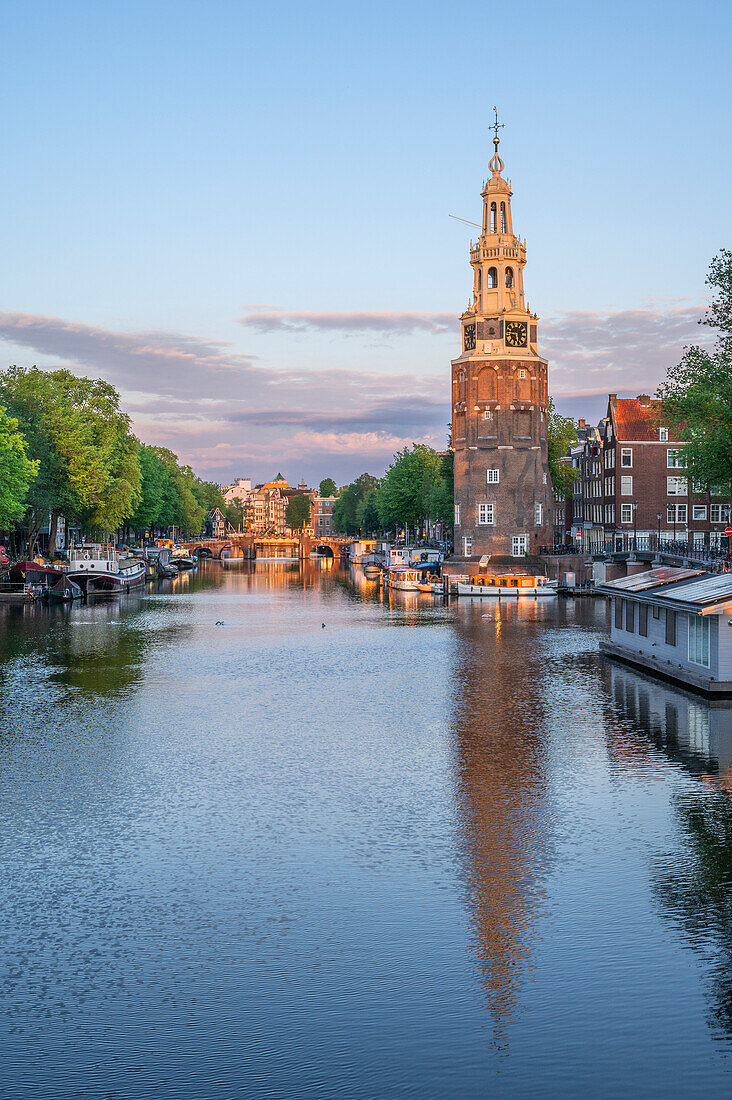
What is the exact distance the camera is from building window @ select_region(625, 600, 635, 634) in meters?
54.6

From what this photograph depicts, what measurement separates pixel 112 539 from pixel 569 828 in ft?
441

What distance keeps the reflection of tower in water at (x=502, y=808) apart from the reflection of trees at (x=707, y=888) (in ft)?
8.65

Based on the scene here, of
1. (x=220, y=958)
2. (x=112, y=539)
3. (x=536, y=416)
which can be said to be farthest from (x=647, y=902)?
(x=112, y=539)

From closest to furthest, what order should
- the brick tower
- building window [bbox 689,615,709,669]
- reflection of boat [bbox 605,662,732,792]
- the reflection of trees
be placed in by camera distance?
the reflection of trees, reflection of boat [bbox 605,662,732,792], building window [bbox 689,615,709,669], the brick tower

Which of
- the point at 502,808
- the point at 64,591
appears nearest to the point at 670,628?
the point at 502,808

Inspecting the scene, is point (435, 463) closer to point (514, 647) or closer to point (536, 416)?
point (536, 416)

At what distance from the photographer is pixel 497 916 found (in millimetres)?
19375

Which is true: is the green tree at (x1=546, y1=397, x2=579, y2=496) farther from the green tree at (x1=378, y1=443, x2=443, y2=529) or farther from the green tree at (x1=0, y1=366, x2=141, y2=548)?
the green tree at (x1=0, y1=366, x2=141, y2=548)

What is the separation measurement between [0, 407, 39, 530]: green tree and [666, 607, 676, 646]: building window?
52116 mm

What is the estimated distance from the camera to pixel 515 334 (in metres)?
114

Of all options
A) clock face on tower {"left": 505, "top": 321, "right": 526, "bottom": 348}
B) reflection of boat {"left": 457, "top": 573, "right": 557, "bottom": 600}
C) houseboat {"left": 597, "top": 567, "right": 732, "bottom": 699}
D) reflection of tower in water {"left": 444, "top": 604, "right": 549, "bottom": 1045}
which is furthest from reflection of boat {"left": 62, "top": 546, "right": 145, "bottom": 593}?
houseboat {"left": 597, "top": 567, "right": 732, "bottom": 699}

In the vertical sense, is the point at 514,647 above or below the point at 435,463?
below

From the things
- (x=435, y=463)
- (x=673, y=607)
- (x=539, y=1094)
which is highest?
(x=435, y=463)

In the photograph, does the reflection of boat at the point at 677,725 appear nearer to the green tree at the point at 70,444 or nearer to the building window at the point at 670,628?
the building window at the point at 670,628
